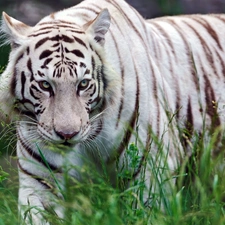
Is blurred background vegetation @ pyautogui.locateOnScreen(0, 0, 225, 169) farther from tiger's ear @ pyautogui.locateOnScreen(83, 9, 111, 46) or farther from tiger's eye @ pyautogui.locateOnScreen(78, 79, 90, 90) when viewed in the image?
tiger's eye @ pyautogui.locateOnScreen(78, 79, 90, 90)

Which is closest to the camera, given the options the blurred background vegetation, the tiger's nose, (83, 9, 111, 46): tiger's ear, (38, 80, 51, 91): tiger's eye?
the tiger's nose

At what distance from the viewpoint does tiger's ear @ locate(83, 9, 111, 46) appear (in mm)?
4160

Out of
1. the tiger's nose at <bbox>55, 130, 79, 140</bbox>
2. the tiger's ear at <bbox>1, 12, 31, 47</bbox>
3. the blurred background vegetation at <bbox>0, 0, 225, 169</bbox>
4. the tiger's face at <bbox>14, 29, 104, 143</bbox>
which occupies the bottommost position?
the blurred background vegetation at <bbox>0, 0, 225, 169</bbox>

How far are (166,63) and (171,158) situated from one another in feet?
2.32

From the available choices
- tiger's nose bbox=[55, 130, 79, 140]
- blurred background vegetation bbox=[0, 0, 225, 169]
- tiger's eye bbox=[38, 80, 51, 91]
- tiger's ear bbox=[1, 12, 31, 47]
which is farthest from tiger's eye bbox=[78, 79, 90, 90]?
blurred background vegetation bbox=[0, 0, 225, 169]

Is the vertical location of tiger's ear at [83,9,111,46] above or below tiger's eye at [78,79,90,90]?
above

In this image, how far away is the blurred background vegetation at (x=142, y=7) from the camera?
7820 mm

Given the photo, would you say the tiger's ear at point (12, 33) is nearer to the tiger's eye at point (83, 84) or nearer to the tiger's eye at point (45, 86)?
the tiger's eye at point (45, 86)

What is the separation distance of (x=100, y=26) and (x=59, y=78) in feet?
1.23

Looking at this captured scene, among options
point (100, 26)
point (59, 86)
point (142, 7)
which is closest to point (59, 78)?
point (59, 86)

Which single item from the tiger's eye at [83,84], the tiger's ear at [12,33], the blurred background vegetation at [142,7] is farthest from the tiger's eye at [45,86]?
the blurred background vegetation at [142,7]

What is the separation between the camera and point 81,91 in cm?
404

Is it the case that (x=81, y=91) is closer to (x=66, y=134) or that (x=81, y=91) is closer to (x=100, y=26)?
(x=66, y=134)

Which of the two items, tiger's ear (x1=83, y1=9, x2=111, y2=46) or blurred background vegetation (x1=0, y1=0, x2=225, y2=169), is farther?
blurred background vegetation (x1=0, y1=0, x2=225, y2=169)
